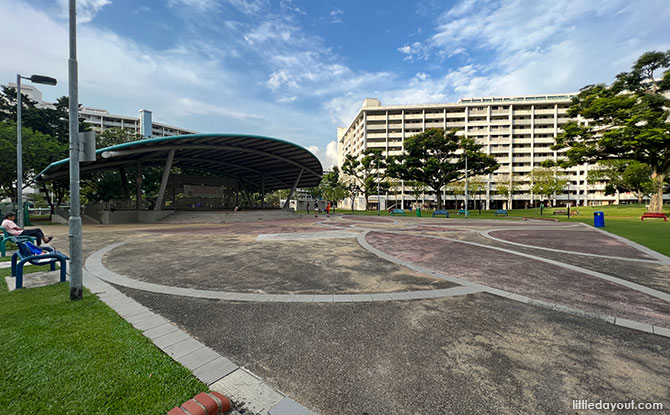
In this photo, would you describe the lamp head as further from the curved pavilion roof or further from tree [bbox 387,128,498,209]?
tree [bbox 387,128,498,209]

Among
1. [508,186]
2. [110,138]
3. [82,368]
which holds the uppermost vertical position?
[110,138]

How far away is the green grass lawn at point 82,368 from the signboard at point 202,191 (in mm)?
40821

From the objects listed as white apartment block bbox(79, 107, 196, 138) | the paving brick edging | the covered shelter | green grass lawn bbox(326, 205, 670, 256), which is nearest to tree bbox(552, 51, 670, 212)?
green grass lawn bbox(326, 205, 670, 256)

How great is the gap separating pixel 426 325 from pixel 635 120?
35.5 meters

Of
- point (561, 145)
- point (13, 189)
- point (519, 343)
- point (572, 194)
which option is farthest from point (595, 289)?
point (572, 194)

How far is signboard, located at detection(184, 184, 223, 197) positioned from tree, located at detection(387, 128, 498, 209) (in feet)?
95.9

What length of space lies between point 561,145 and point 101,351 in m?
41.6

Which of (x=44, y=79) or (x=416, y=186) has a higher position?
(x=44, y=79)

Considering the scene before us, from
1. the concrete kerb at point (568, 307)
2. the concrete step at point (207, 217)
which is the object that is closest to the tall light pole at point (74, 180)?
the concrete kerb at point (568, 307)

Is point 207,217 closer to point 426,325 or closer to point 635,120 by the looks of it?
point 426,325

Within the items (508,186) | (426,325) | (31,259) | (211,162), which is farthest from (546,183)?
(31,259)

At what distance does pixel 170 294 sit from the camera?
4.93 m

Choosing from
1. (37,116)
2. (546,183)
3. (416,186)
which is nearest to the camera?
(37,116)

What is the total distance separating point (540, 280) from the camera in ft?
19.0
